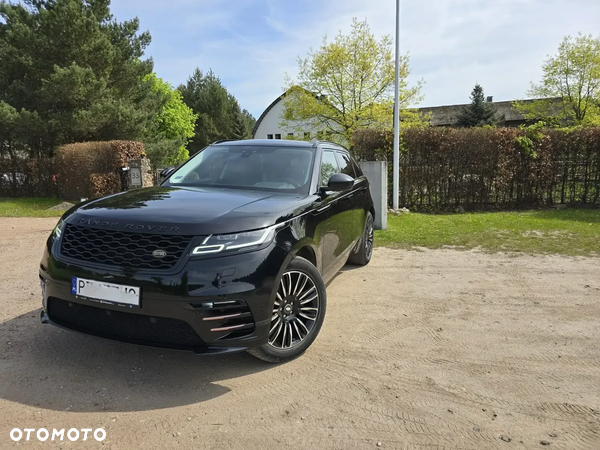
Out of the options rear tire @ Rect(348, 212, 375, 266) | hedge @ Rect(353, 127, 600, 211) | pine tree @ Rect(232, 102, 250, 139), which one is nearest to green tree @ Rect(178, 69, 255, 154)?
pine tree @ Rect(232, 102, 250, 139)

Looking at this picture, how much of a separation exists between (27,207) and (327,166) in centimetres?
1437

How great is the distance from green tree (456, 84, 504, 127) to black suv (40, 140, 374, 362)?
39.8m

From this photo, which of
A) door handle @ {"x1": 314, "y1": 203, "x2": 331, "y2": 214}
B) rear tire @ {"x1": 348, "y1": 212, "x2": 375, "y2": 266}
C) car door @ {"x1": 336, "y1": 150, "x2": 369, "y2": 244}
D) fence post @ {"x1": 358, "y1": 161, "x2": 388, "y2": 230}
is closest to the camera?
door handle @ {"x1": 314, "y1": 203, "x2": 331, "y2": 214}

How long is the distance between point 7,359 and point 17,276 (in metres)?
2.85

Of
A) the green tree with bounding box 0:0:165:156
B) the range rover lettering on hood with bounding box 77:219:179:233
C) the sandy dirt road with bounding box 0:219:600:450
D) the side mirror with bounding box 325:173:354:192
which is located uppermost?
the green tree with bounding box 0:0:165:156

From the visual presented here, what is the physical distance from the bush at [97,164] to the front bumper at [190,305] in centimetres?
1286

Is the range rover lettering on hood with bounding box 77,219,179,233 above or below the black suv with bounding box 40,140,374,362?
above

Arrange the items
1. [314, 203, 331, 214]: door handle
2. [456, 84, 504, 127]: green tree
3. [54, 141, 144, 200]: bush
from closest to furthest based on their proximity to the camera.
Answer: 1. [314, 203, 331, 214]: door handle
2. [54, 141, 144, 200]: bush
3. [456, 84, 504, 127]: green tree

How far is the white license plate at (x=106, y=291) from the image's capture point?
2723mm

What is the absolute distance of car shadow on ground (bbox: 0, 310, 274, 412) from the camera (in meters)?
2.75

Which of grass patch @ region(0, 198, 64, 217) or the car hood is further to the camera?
grass patch @ region(0, 198, 64, 217)

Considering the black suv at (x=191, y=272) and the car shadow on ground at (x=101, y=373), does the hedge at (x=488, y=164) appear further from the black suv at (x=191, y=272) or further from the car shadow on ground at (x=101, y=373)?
the car shadow on ground at (x=101, y=373)

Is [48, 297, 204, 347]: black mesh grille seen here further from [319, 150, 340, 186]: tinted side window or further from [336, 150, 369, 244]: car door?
[336, 150, 369, 244]: car door

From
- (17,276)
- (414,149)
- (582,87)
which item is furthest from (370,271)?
(582,87)
